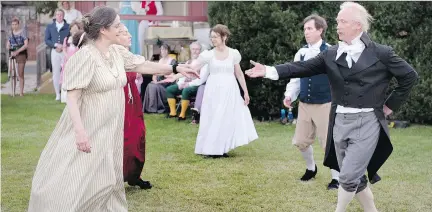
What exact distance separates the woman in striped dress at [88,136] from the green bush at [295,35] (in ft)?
27.2

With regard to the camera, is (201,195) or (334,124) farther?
(201,195)

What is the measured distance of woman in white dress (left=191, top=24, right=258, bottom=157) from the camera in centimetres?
991

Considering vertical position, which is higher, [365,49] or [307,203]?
[365,49]

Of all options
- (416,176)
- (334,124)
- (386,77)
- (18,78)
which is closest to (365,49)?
(386,77)

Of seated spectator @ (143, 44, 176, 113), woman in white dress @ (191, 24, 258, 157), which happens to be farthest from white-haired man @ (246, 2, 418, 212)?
seated spectator @ (143, 44, 176, 113)

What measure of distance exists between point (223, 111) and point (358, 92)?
438 cm

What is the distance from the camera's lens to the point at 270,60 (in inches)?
534

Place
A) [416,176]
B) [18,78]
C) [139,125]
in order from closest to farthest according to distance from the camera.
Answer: [139,125], [416,176], [18,78]

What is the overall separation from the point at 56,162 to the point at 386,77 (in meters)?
2.69

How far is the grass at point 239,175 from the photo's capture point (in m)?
7.08

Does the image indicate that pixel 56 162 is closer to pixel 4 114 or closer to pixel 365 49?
pixel 365 49

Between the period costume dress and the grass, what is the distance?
25cm

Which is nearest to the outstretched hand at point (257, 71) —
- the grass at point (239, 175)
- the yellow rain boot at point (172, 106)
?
the grass at point (239, 175)

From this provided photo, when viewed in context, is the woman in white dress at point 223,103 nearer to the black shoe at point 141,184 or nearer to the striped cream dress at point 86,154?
the black shoe at point 141,184
